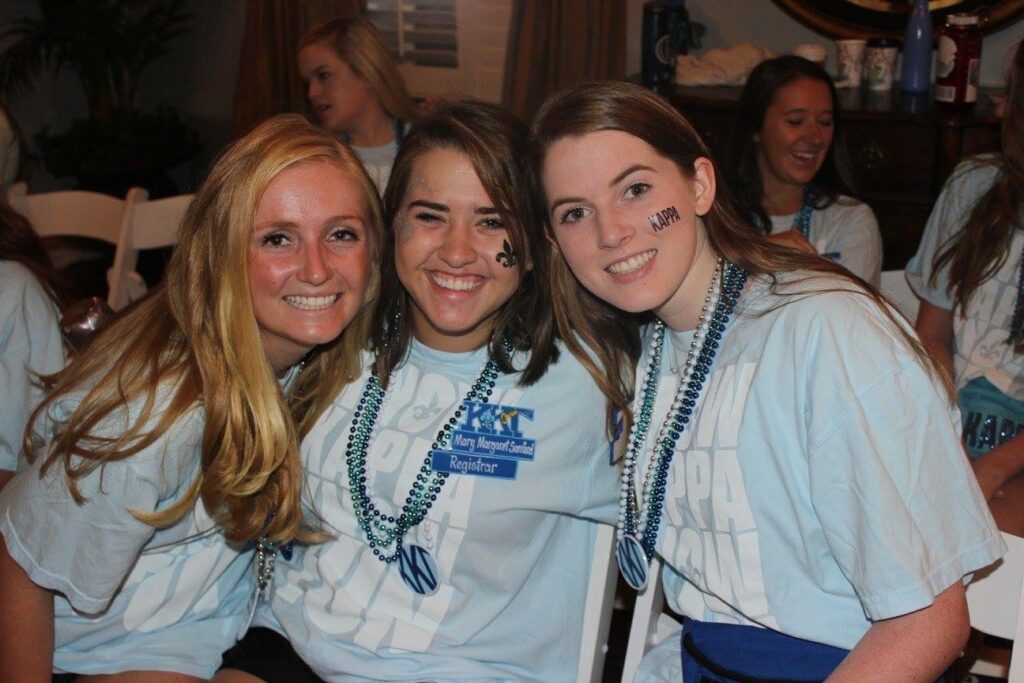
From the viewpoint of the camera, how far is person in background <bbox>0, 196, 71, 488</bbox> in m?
1.98

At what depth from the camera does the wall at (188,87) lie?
5539mm

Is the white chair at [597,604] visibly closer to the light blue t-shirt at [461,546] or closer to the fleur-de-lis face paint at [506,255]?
the light blue t-shirt at [461,546]

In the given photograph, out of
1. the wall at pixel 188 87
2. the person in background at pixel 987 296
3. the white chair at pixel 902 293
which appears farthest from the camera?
the wall at pixel 188 87

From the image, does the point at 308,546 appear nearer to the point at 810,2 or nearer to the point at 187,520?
the point at 187,520

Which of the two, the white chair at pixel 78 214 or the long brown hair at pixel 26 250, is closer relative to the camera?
the long brown hair at pixel 26 250

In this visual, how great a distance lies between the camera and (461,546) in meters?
1.61

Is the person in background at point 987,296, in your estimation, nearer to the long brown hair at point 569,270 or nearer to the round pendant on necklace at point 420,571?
the long brown hair at point 569,270

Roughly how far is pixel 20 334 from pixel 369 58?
6.31 feet

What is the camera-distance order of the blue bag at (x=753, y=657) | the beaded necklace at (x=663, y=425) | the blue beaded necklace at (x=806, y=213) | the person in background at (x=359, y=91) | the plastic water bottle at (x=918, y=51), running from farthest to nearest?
the person in background at (x=359, y=91) → the plastic water bottle at (x=918, y=51) → the blue beaded necklace at (x=806, y=213) → the beaded necklace at (x=663, y=425) → the blue bag at (x=753, y=657)

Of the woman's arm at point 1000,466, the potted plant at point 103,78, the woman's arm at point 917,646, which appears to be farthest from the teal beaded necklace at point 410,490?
the potted plant at point 103,78

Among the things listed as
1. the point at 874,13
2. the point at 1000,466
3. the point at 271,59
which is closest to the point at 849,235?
the point at 1000,466

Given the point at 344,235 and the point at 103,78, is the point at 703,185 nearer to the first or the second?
the point at 344,235

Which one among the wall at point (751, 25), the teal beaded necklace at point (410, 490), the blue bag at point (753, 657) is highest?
the wall at point (751, 25)

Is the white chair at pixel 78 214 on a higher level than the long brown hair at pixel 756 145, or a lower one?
lower
